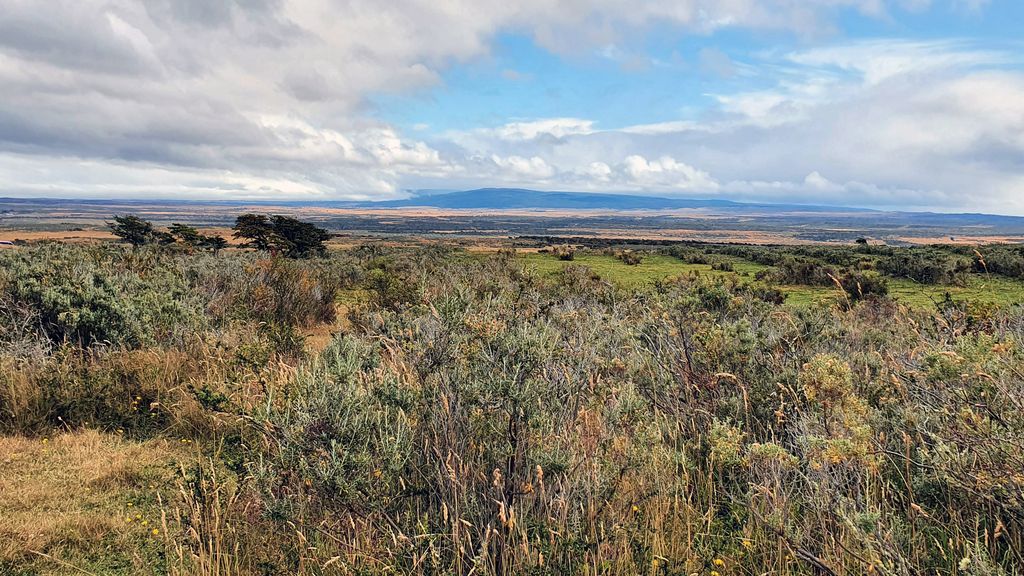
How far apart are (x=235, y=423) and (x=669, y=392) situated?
13.3 ft

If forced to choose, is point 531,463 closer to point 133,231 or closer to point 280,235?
point 280,235

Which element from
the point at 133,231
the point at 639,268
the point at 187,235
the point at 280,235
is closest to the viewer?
the point at 639,268

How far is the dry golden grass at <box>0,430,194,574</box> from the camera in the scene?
345cm

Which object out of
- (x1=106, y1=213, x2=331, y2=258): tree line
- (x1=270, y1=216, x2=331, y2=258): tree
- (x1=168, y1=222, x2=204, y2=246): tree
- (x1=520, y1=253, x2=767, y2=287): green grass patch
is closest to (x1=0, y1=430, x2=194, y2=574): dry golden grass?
(x1=520, y1=253, x2=767, y2=287): green grass patch

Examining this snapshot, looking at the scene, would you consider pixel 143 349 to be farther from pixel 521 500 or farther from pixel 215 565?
pixel 521 500

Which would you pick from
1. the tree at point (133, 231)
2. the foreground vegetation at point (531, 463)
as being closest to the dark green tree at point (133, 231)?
the tree at point (133, 231)

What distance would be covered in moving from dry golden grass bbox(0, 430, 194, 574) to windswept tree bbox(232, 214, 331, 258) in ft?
76.9

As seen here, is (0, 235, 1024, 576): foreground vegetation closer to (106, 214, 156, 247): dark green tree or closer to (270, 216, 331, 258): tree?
(270, 216, 331, 258): tree

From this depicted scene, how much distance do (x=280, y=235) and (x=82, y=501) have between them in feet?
99.6

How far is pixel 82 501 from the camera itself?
13.7 feet

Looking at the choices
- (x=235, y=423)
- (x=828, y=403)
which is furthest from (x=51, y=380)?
(x=828, y=403)

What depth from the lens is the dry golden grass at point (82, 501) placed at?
3451 mm

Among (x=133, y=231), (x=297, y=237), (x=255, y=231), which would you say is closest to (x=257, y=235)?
(x=255, y=231)

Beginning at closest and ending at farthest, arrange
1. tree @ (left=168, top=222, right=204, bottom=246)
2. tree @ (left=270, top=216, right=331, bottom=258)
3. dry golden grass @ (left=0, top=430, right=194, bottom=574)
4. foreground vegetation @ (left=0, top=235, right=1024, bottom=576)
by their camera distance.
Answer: foreground vegetation @ (left=0, top=235, right=1024, bottom=576) → dry golden grass @ (left=0, top=430, right=194, bottom=574) → tree @ (left=270, top=216, right=331, bottom=258) → tree @ (left=168, top=222, right=204, bottom=246)
